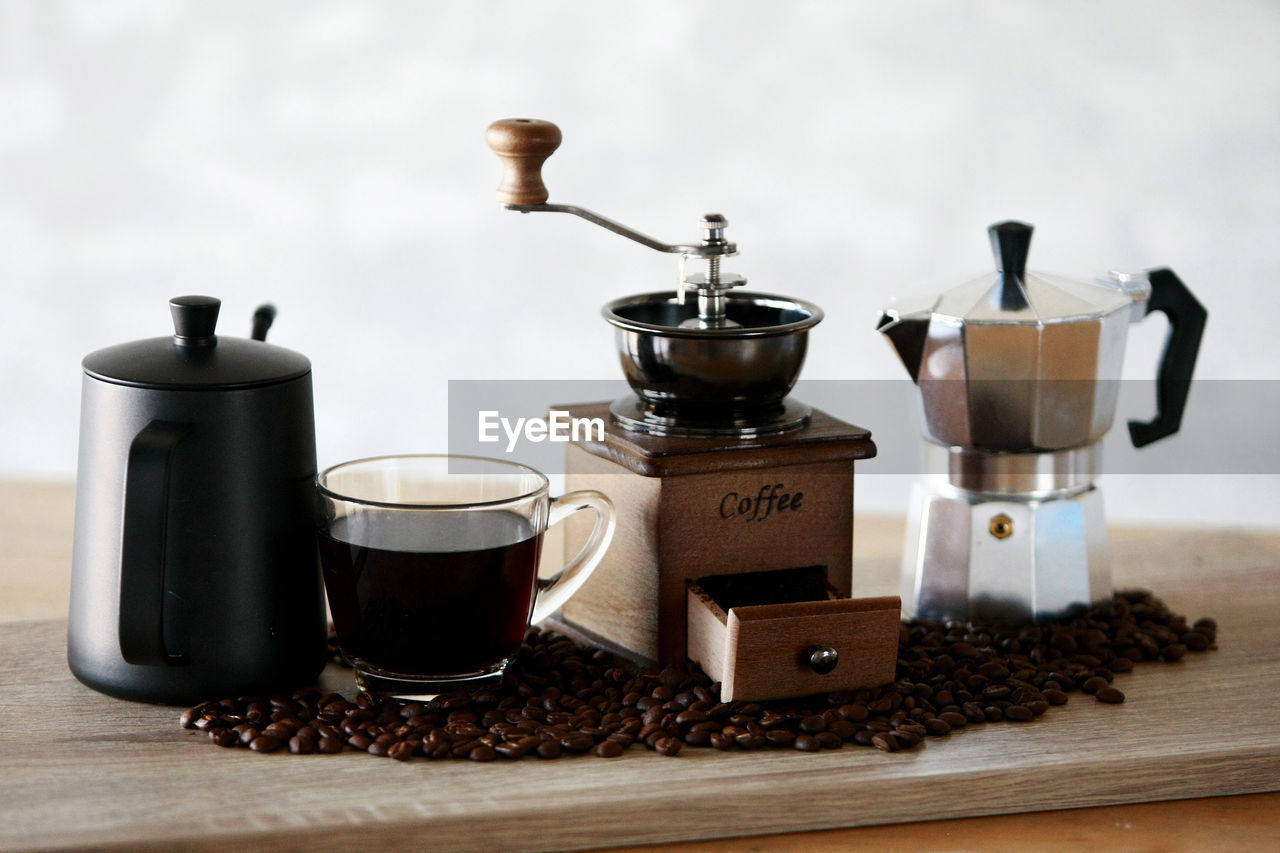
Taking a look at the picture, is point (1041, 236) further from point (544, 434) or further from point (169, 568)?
point (169, 568)

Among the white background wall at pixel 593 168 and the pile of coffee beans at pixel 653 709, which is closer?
the pile of coffee beans at pixel 653 709

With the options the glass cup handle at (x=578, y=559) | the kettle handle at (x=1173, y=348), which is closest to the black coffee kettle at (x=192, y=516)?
the glass cup handle at (x=578, y=559)

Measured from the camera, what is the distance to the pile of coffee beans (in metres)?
0.98

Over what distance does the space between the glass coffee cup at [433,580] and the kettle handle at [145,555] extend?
0.12 meters

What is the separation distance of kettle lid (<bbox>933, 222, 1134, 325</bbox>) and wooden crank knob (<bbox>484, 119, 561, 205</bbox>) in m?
0.38

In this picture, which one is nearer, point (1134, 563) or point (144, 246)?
point (1134, 563)

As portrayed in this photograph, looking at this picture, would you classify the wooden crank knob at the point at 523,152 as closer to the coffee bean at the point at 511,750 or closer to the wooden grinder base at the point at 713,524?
the wooden grinder base at the point at 713,524

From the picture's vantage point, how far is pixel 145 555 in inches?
38.6

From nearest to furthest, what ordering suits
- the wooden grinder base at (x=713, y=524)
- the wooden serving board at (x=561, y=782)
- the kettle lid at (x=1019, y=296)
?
the wooden serving board at (x=561, y=782)
the wooden grinder base at (x=713, y=524)
the kettle lid at (x=1019, y=296)

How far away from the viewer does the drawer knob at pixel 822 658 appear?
1.01 m

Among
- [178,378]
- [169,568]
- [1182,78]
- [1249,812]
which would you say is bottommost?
[1249,812]

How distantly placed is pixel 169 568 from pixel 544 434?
1.28 feet

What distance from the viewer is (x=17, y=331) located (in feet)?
7.63

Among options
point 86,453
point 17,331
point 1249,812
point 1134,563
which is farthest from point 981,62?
point 17,331
